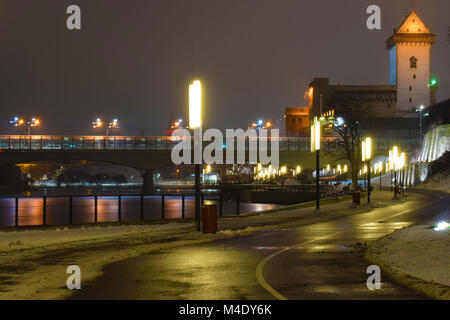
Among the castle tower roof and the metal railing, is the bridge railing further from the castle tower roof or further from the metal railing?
the castle tower roof

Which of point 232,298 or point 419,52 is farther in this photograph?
point 419,52

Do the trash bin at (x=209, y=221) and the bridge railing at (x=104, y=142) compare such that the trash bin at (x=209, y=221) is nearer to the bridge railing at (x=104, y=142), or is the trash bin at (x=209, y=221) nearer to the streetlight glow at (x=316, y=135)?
the streetlight glow at (x=316, y=135)

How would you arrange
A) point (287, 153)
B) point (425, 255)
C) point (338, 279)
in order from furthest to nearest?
point (287, 153)
point (425, 255)
point (338, 279)

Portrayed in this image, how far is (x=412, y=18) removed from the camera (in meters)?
165

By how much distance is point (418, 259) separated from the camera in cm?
1414

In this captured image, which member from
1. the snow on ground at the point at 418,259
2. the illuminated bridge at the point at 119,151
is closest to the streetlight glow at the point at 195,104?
the snow on ground at the point at 418,259

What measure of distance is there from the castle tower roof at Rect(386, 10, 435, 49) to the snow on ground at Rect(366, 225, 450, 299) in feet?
501

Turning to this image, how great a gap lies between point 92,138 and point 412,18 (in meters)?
102

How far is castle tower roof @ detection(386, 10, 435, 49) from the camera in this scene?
534 feet

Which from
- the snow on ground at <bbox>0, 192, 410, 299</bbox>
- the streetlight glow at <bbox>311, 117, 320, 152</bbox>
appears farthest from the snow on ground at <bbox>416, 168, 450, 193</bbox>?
the snow on ground at <bbox>0, 192, 410, 299</bbox>

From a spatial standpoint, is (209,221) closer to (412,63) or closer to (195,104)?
(195,104)

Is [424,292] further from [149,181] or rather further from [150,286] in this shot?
[149,181]

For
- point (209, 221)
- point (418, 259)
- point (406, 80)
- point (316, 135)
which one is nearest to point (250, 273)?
point (418, 259)
